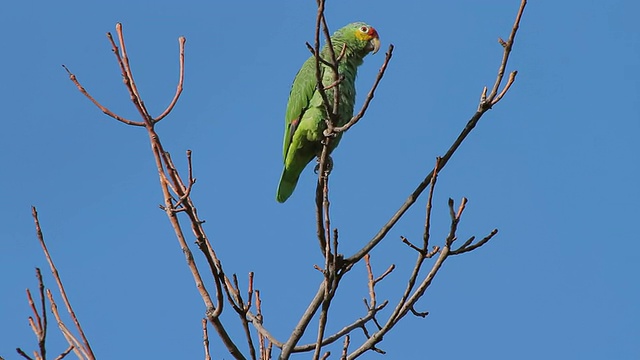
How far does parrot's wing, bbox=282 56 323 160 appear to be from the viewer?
233 inches

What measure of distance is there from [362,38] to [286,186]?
150 centimetres

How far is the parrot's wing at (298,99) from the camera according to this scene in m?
5.91

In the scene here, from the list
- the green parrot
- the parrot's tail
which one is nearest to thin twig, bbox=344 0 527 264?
the green parrot

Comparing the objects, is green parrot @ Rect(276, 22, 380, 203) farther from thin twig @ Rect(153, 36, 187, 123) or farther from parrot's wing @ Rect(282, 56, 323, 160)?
thin twig @ Rect(153, 36, 187, 123)

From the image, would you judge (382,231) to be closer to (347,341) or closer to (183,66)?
(347,341)

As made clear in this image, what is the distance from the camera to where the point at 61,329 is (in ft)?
9.33

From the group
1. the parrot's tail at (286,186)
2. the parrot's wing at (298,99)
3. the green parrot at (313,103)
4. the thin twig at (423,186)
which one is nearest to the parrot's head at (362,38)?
the green parrot at (313,103)

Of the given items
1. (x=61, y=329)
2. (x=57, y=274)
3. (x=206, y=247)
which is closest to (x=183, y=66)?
(x=206, y=247)

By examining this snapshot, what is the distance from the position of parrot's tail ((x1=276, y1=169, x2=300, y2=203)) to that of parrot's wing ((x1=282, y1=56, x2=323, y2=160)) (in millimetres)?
212

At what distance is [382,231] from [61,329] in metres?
1.37

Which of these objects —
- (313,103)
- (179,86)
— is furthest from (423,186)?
(313,103)

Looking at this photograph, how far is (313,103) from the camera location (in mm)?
5766

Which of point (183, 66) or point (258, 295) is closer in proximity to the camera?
point (183, 66)

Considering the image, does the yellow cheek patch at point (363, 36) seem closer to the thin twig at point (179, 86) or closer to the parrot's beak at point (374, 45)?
the parrot's beak at point (374, 45)
